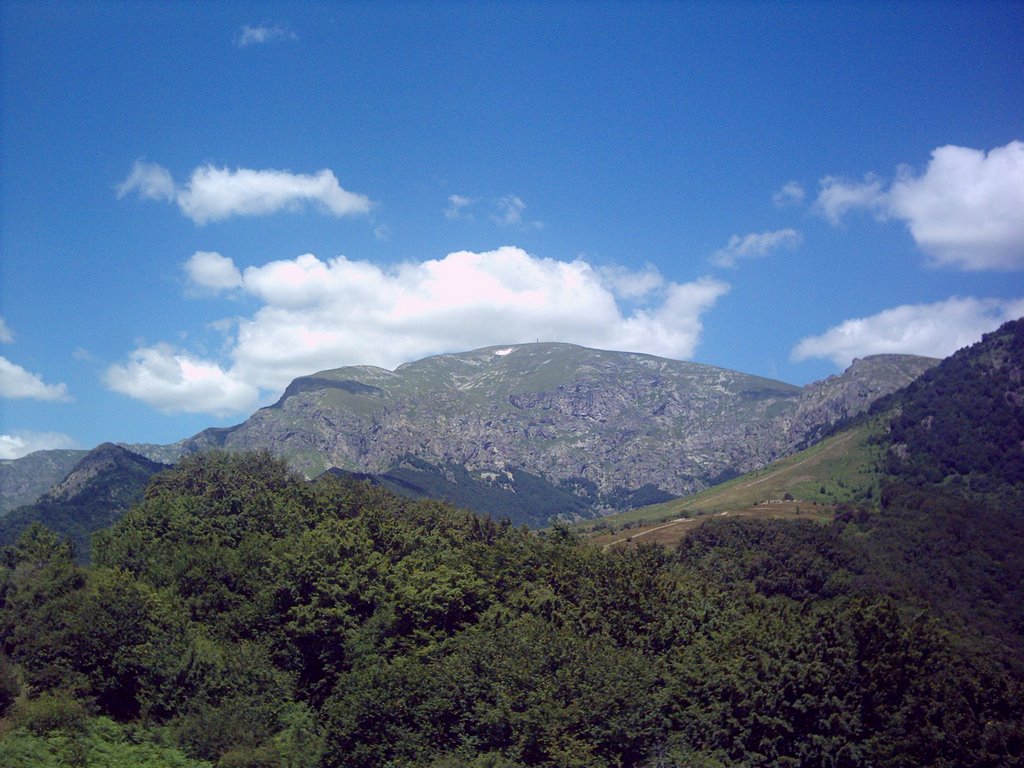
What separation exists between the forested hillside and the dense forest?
15 cm

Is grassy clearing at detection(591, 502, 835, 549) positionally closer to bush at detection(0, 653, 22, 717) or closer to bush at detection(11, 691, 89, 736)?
bush at detection(0, 653, 22, 717)

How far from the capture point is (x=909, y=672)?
44.9 m

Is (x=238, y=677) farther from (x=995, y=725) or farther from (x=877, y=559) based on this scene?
(x=877, y=559)

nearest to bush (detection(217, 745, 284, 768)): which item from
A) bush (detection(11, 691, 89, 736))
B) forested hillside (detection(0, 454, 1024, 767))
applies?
forested hillside (detection(0, 454, 1024, 767))

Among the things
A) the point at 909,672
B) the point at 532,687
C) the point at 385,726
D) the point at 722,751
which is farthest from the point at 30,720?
the point at 909,672

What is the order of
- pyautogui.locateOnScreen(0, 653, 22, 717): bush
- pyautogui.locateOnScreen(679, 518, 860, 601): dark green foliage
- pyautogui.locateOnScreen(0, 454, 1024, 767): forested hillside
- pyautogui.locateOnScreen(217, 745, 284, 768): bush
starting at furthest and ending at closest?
pyautogui.locateOnScreen(679, 518, 860, 601): dark green foliage < pyautogui.locateOnScreen(0, 653, 22, 717): bush < pyautogui.locateOnScreen(0, 454, 1024, 767): forested hillside < pyautogui.locateOnScreen(217, 745, 284, 768): bush

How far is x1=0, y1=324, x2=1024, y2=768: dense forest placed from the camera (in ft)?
135

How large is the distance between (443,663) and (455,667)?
1.52 metres

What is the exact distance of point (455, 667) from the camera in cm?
4581

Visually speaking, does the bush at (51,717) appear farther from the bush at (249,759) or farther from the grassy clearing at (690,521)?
the grassy clearing at (690,521)

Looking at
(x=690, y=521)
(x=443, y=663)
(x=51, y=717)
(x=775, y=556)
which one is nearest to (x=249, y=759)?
(x=51, y=717)

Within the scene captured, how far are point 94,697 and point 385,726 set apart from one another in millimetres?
21026

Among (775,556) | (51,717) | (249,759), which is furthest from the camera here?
(775,556)

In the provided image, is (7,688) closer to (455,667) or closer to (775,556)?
(455,667)
